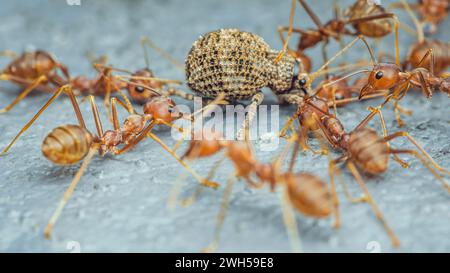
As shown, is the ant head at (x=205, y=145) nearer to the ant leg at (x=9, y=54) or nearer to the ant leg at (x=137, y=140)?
the ant leg at (x=137, y=140)

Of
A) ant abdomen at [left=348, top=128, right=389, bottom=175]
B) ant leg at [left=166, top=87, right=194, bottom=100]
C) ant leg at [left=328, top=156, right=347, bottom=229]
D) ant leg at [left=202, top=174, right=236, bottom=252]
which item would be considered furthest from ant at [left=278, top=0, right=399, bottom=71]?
ant leg at [left=202, top=174, right=236, bottom=252]

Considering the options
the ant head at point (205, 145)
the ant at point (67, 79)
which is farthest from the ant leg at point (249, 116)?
the ant at point (67, 79)

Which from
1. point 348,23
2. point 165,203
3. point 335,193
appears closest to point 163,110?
point 165,203

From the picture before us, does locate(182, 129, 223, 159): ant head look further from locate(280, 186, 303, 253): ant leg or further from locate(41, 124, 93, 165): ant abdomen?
locate(41, 124, 93, 165): ant abdomen

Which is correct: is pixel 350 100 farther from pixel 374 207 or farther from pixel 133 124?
pixel 133 124

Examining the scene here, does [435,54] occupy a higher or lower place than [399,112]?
higher
